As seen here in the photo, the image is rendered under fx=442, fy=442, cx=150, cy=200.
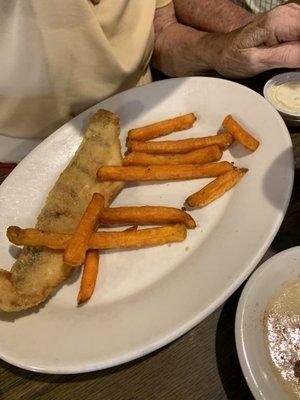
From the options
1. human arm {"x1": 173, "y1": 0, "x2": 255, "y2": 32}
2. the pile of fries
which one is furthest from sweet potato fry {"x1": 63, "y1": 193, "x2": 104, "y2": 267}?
human arm {"x1": 173, "y1": 0, "x2": 255, "y2": 32}

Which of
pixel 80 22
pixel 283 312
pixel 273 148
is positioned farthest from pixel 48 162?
pixel 283 312

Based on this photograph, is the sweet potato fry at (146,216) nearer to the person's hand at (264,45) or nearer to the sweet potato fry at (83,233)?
the sweet potato fry at (83,233)

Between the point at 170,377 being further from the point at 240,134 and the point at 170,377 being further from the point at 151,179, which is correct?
the point at 240,134

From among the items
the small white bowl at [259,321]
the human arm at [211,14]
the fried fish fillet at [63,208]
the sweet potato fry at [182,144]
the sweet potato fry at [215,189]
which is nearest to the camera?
the small white bowl at [259,321]

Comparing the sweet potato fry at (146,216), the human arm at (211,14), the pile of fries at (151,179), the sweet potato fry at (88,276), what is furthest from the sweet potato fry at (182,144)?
the human arm at (211,14)

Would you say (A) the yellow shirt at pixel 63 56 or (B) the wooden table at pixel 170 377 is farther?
(A) the yellow shirt at pixel 63 56

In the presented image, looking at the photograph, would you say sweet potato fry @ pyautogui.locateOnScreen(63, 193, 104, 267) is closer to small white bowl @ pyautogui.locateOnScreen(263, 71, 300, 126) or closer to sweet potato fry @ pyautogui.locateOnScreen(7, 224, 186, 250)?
sweet potato fry @ pyautogui.locateOnScreen(7, 224, 186, 250)
